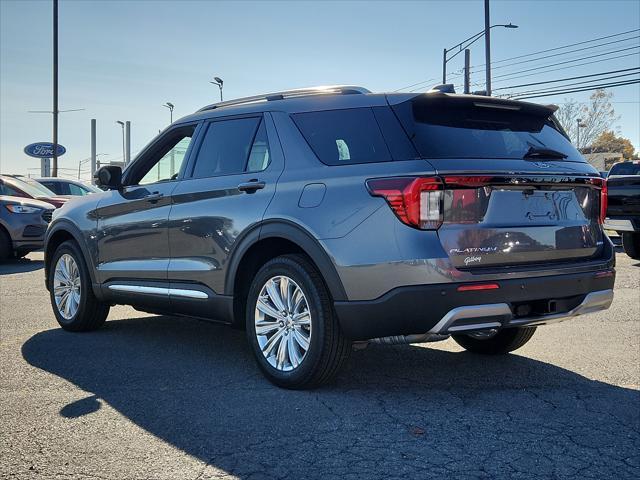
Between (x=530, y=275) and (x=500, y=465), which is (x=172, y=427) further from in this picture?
(x=530, y=275)

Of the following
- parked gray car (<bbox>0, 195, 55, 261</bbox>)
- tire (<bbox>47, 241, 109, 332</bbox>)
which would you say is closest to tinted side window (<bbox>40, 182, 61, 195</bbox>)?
parked gray car (<bbox>0, 195, 55, 261</bbox>)

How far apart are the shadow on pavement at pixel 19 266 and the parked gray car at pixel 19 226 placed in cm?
22

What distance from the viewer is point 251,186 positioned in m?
4.92

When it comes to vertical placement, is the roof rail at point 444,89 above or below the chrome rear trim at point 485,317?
above

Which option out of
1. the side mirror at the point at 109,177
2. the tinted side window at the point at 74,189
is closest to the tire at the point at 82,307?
the side mirror at the point at 109,177

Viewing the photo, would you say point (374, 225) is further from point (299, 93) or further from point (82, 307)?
point (82, 307)

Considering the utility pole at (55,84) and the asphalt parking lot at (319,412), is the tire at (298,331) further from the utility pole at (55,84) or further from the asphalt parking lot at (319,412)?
the utility pole at (55,84)

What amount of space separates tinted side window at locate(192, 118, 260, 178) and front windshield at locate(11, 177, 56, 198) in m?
10.8

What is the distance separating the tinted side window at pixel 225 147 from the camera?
5.26 m

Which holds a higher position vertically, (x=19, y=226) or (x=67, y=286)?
(x=19, y=226)

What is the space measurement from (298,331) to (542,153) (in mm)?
1909

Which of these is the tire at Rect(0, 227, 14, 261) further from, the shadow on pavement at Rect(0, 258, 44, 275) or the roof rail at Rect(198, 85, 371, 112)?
the roof rail at Rect(198, 85, 371, 112)

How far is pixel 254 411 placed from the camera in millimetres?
4203

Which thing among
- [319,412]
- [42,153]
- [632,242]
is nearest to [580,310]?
[319,412]
